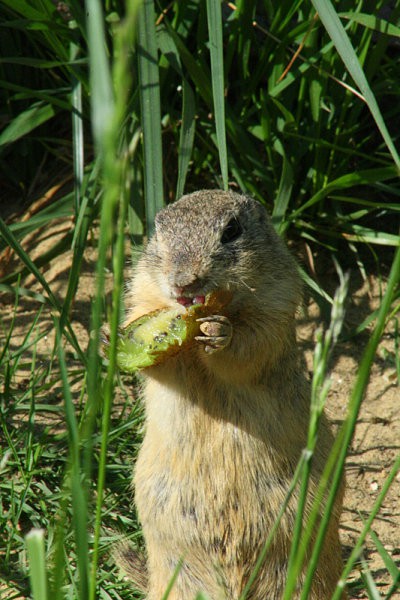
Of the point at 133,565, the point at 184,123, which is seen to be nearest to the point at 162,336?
the point at 133,565

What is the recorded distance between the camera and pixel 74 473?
1.59m

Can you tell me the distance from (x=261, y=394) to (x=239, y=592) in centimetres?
79

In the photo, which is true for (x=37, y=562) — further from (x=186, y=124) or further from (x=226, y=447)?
(x=186, y=124)

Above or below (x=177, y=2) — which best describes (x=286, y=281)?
below

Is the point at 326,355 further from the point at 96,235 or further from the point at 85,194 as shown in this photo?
the point at 96,235

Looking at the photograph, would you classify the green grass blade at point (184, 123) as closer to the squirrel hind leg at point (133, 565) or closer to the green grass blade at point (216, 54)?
the green grass blade at point (216, 54)

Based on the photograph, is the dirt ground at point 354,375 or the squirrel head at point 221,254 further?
the dirt ground at point 354,375

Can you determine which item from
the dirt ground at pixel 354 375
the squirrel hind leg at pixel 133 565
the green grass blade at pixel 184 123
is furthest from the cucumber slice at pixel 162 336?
the dirt ground at pixel 354 375

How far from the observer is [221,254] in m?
3.12

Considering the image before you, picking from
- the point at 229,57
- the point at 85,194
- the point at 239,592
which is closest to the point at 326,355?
the point at 239,592

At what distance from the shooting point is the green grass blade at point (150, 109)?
12.3 feet

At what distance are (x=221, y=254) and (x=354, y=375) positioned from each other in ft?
6.99

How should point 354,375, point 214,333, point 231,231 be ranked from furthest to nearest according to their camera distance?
1. point 354,375
2. point 231,231
3. point 214,333

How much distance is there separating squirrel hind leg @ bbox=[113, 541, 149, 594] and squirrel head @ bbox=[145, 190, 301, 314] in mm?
1243
